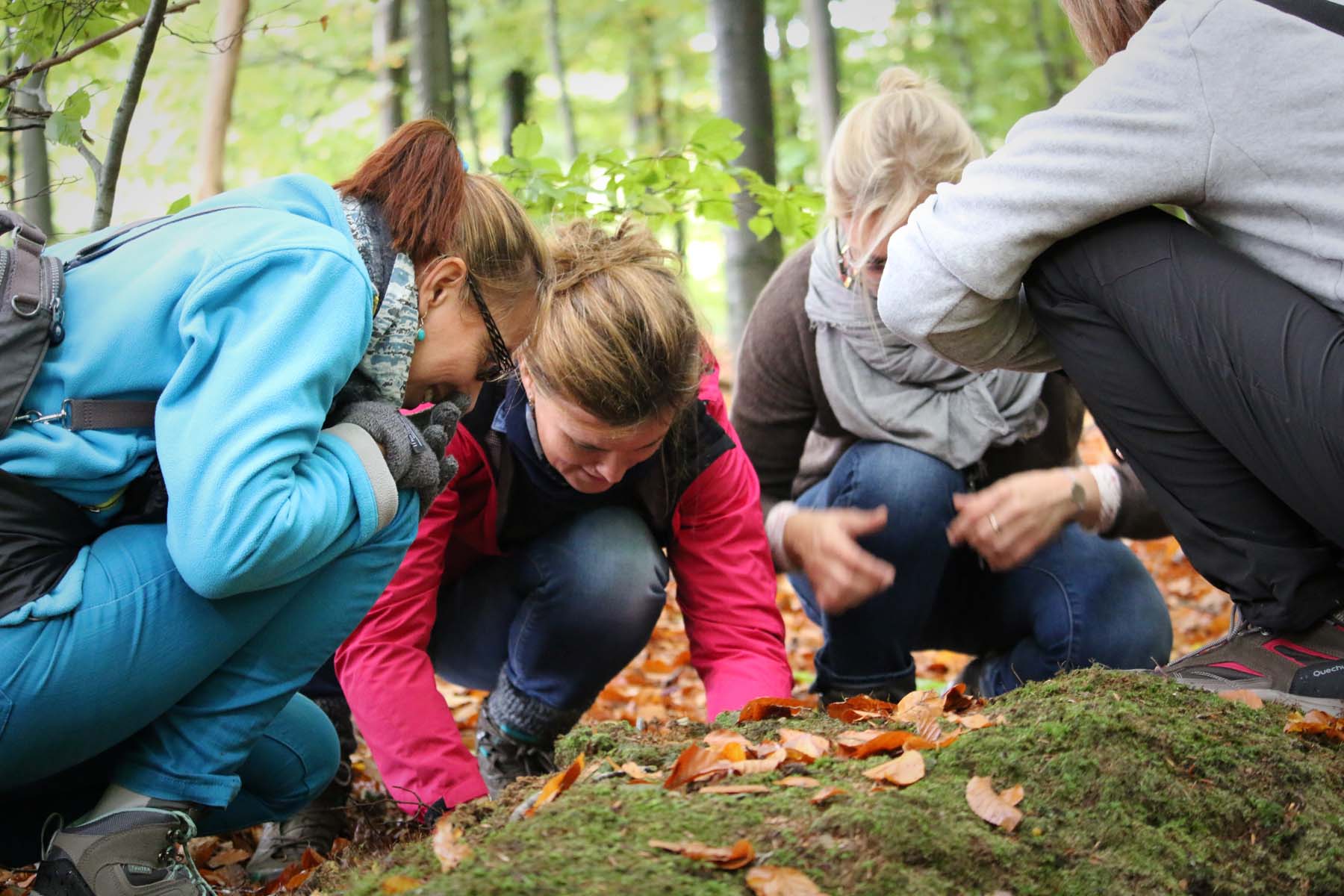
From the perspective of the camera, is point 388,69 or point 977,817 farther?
point 388,69

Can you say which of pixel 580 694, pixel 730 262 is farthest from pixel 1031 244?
pixel 730 262

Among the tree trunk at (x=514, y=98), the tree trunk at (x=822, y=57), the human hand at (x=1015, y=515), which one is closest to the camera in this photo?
the human hand at (x=1015, y=515)

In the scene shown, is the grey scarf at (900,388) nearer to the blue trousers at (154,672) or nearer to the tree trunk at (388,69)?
the blue trousers at (154,672)

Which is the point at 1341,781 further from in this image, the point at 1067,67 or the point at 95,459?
the point at 1067,67

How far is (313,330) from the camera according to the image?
1544mm

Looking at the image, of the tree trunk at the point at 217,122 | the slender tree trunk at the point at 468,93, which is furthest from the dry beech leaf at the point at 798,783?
the slender tree trunk at the point at 468,93

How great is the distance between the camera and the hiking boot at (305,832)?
7.45ft

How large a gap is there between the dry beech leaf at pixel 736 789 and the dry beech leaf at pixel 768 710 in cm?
50

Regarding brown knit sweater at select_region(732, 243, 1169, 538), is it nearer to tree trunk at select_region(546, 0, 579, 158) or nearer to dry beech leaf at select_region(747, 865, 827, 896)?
dry beech leaf at select_region(747, 865, 827, 896)

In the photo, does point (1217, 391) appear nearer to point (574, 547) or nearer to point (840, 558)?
point (840, 558)

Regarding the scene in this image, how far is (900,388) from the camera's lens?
271 cm

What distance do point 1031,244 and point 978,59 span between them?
1234 cm

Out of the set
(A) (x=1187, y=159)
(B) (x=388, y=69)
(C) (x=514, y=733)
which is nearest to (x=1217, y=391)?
(A) (x=1187, y=159)

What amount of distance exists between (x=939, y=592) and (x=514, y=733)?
1.14 m
